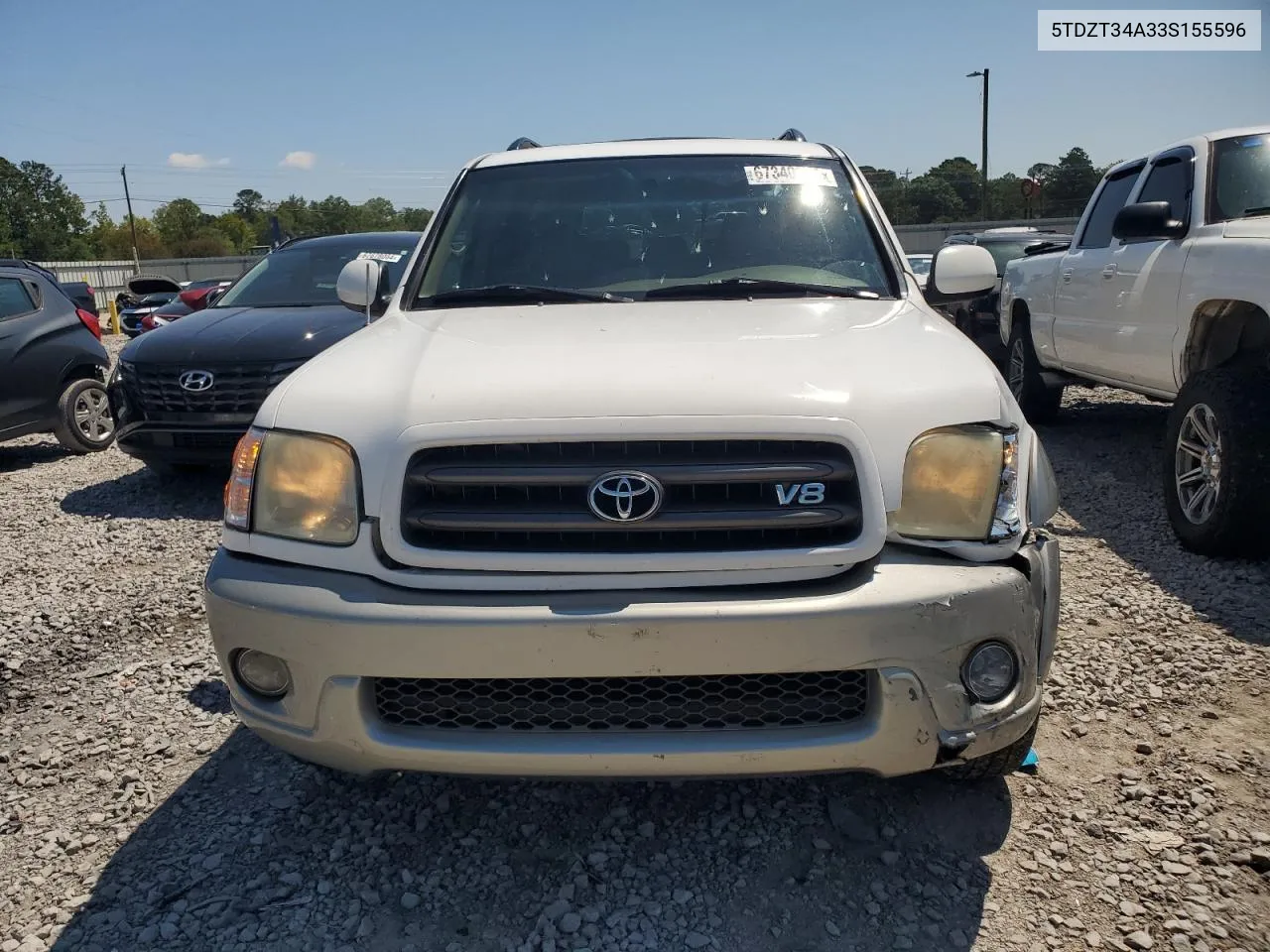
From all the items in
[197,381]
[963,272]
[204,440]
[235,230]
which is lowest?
[204,440]

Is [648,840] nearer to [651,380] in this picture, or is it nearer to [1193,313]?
[651,380]

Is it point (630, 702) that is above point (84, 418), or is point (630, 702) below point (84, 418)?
above

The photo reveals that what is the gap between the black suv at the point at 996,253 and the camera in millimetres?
8970

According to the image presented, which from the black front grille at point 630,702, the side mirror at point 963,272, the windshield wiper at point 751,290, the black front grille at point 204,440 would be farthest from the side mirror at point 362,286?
the black front grille at point 204,440

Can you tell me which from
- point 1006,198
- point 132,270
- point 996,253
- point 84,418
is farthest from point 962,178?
point 84,418

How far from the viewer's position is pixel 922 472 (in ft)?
6.98

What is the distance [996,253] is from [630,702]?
33.8 feet

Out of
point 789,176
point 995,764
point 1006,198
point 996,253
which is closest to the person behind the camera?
point 995,764

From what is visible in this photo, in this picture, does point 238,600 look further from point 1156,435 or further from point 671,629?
point 1156,435

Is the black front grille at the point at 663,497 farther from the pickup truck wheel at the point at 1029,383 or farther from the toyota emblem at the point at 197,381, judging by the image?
the pickup truck wheel at the point at 1029,383

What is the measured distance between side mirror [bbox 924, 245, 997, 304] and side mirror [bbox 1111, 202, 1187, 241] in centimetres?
213

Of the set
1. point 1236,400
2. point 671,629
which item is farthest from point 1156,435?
point 671,629

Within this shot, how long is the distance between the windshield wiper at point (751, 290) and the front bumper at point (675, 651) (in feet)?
3.94

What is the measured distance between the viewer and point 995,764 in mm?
2402
